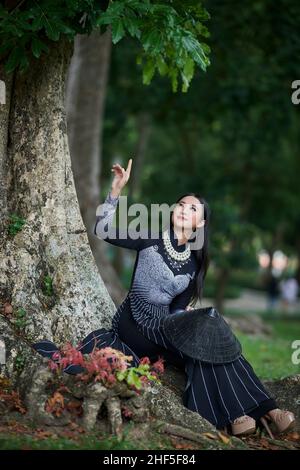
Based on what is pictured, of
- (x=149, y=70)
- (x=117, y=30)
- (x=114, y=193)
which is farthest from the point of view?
(x=149, y=70)

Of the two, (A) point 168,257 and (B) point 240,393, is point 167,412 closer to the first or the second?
(B) point 240,393

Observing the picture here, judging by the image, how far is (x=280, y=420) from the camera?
17.8 ft

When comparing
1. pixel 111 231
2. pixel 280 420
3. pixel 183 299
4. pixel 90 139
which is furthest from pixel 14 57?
pixel 90 139

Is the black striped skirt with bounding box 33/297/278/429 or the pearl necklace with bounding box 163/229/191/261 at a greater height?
the pearl necklace with bounding box 163/229/191/261

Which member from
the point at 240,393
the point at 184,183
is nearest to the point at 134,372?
the point at 240,393

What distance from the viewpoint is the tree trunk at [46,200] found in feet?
19.0

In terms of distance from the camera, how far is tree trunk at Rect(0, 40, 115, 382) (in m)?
5.78

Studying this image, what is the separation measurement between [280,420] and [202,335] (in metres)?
0.94

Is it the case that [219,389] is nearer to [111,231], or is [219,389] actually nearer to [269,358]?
[111,231]

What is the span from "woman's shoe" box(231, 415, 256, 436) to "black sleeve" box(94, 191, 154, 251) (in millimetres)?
1628

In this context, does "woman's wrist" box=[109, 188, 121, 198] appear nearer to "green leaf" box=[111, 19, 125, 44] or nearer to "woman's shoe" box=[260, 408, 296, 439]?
"green leaf" box=[111, 19, 125, 44]

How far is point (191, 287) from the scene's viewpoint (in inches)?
235
